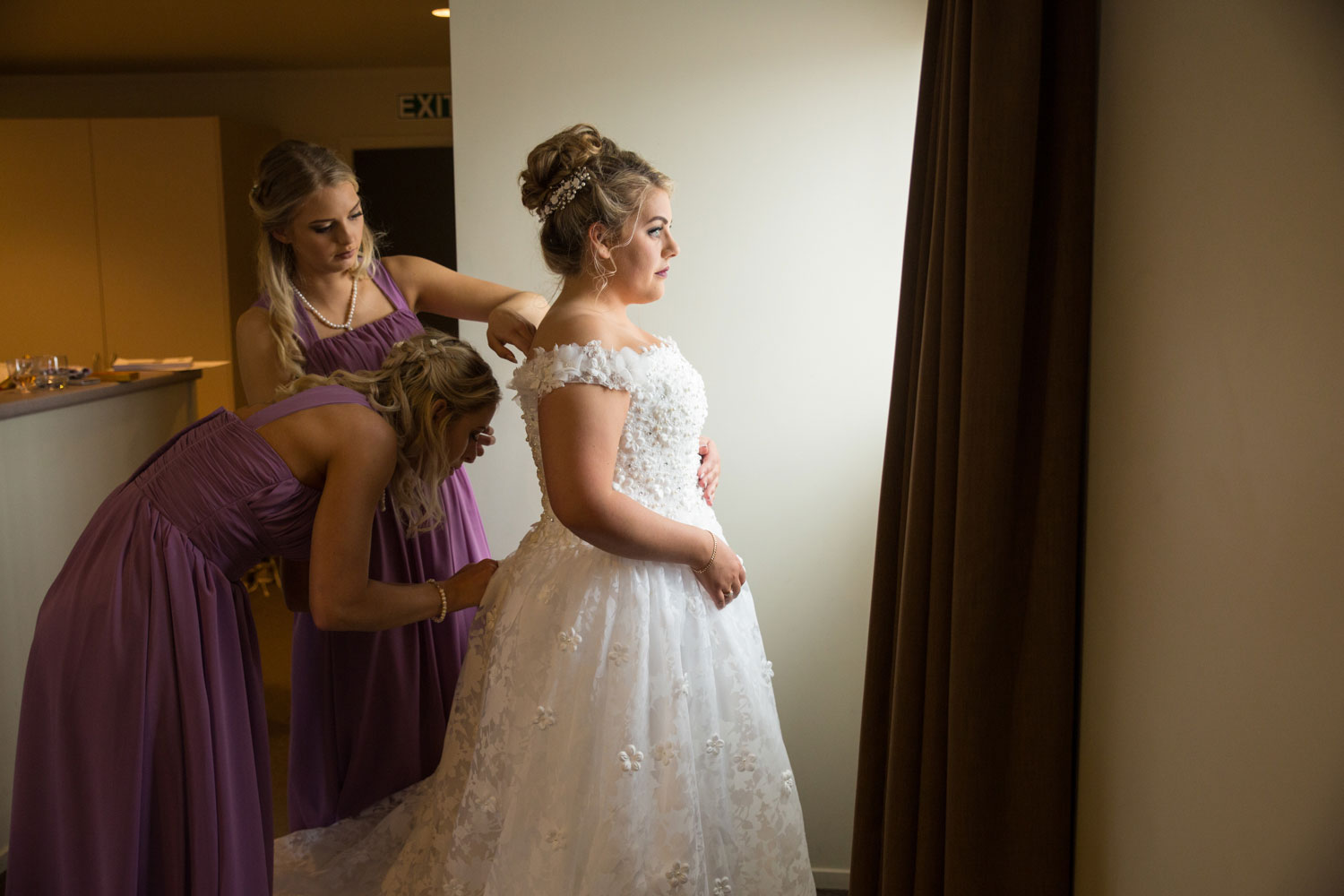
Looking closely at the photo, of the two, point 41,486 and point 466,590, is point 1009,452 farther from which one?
point 41,486

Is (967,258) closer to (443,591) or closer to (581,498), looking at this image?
(581,498)

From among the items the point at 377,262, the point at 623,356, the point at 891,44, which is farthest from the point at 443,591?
the point at 891,44

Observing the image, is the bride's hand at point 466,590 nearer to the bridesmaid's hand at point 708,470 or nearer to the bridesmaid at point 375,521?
the bridesmaid at point 375,521

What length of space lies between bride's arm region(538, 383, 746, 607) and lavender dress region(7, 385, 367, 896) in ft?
1.28

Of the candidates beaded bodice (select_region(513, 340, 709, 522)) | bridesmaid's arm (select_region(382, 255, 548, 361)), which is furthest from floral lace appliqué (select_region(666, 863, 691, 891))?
bridesmaid's arm (select_region(382, 255, 548, 361))

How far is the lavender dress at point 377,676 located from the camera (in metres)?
1.97

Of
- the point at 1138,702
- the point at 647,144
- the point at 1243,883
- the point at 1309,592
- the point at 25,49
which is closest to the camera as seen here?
the point at 1309,592

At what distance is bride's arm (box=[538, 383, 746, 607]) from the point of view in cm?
151

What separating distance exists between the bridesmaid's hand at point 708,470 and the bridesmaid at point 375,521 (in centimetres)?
41

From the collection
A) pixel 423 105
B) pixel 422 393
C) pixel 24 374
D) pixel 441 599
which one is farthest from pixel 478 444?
pixel 423 105

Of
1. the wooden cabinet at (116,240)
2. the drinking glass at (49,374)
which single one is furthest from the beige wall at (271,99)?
the drinking glass at (49,374)

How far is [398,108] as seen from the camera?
626cm

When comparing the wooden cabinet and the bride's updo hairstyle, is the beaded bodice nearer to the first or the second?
the bride's updo hairstyle

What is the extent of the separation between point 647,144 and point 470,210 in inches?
16.6
